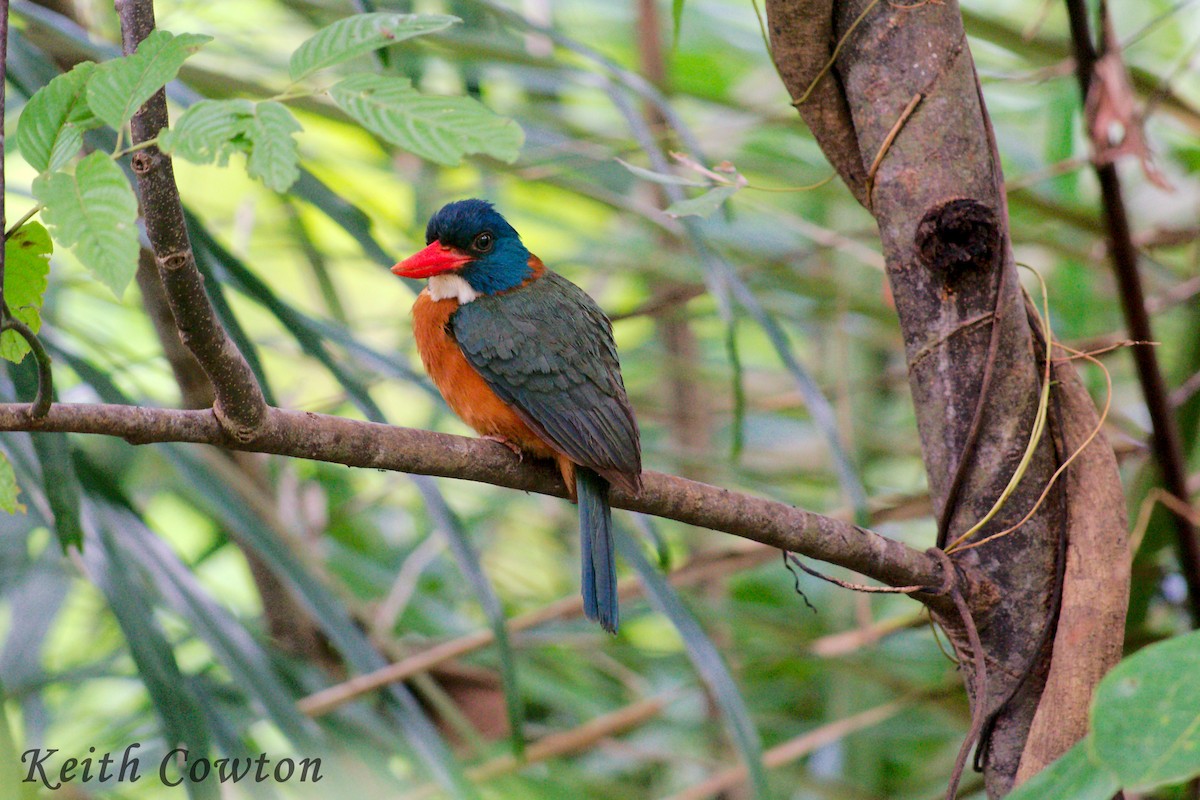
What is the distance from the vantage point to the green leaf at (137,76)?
0.89 m

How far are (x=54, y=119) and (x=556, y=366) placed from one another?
1.23 meters

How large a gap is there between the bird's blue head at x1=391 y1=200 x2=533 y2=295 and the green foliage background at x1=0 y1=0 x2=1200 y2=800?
0.57 ft

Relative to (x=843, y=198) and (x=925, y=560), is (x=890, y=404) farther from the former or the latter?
(x=925, y=560)

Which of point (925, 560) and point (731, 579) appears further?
point (731, 579)

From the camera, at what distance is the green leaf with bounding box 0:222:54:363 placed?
3.57 feet

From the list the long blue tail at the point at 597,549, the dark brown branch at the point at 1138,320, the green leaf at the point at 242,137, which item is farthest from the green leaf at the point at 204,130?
the dark brown branch at the point at 1138,320

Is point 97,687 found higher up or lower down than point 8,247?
lower down

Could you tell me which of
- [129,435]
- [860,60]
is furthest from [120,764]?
[860,60]

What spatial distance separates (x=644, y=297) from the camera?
15.3 feet

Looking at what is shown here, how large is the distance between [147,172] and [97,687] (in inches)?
119

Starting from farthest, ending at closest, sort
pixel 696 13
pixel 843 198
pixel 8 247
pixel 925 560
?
pixel 696 13
pixel 843 198
pixel 925 560
pixel 8 247

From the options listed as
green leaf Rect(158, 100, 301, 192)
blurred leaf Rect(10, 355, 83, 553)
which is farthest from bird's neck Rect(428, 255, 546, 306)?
green leaf Rect(158, 100, 301, 192)

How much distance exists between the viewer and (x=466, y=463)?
1429mm

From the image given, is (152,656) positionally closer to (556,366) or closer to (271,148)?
(556,366)
